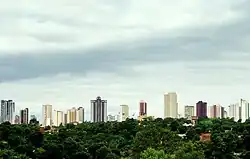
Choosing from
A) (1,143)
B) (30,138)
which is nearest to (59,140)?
(30,138)

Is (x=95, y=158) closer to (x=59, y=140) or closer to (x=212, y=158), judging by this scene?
(x=59, y=140)

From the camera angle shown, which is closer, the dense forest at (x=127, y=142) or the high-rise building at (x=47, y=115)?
the dense forest at (x=127, y=142)

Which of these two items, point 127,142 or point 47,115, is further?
point 47,115

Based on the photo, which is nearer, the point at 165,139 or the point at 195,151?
A: the point at 195,151

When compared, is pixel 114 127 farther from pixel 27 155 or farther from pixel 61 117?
pixel 61 117

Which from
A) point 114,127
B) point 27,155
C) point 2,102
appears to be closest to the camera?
point 27,155

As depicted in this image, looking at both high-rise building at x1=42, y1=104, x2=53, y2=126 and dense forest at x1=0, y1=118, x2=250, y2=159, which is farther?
high-rise building at x1=42, y1=104, x2=53, y2=126

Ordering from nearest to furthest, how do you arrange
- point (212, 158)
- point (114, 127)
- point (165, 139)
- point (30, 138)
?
point (165, 139)
point (212, 158)
point (30, 138)
point (114, 127)
